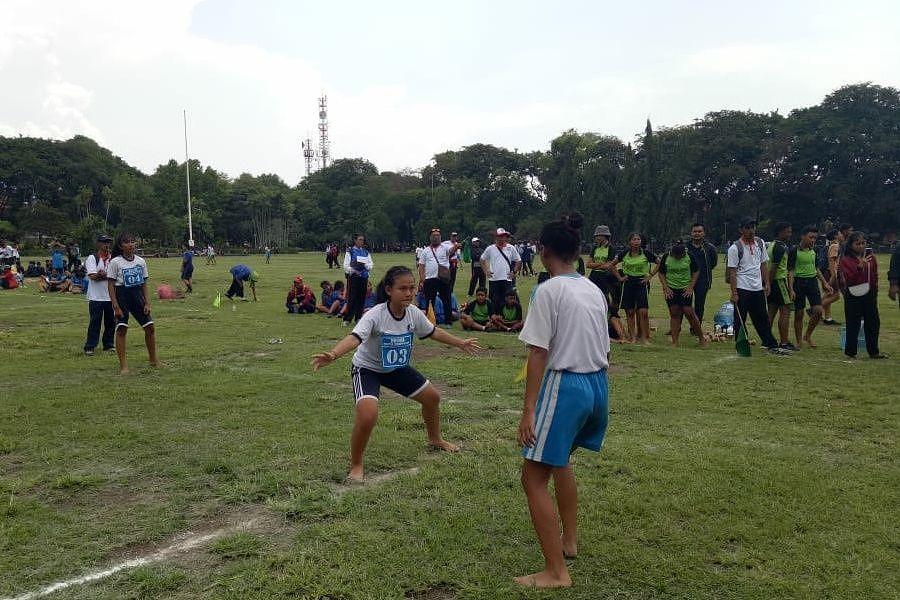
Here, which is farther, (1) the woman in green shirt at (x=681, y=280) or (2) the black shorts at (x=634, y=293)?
(2) the black shorts at (x=634, y=293)

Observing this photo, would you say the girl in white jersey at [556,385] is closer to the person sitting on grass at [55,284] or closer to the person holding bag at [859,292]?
the person holding bag at [859,292]

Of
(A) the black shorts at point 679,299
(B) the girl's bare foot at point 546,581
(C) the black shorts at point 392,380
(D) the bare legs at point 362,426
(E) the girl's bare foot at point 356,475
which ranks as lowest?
(B) the girl's bare foot at point 546,581

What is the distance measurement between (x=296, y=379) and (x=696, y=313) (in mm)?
7192

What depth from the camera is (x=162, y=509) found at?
4.35 metres

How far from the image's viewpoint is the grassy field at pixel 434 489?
3.46 m

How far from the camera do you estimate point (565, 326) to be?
11.0 ft

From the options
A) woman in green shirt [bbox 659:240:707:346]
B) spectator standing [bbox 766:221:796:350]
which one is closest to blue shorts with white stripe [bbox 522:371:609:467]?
woman in green shirt [bbox 659:240:707:346]

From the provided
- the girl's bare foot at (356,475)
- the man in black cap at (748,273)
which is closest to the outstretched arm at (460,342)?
the girl's bare foot at (356,475)

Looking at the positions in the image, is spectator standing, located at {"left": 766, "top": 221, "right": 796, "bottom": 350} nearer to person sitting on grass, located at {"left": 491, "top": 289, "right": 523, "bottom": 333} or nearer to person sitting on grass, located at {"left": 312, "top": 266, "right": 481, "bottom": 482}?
person sitting on grass, located at {"left": 491, "top": 289, "right": 523, "bottom": 333}

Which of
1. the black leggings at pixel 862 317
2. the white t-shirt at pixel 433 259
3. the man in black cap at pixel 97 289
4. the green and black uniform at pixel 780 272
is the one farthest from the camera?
the white t-shirt at pixel 433 259

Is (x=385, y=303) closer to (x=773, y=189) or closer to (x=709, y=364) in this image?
(x=709, y=364)

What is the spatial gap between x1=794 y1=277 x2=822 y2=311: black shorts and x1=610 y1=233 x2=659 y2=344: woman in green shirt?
2.29 metres

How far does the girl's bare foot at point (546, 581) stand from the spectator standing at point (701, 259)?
Answer: 8.63 meters

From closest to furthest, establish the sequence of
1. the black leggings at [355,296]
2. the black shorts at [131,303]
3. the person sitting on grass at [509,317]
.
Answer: the black shorts at [131,303] < the person sitting on grass at [509,317] < the black leggings at [355,296]
